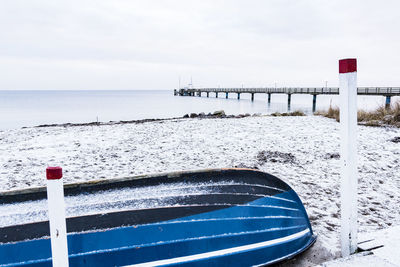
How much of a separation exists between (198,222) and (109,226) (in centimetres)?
71

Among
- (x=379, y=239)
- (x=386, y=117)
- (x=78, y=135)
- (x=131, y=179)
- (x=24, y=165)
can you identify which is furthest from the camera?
(x=386, y=117)

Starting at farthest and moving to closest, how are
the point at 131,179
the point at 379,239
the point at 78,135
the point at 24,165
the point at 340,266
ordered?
1. the point at 78,135
2. the point at 24,165
3. the point at 131,179
4. the point at 379,239
5. the point at 340,266

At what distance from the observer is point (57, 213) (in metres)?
1.40

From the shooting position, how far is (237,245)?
237 cm

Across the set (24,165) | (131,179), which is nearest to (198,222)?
(131,179)

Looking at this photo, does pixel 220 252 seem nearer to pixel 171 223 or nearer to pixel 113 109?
pixel 171 223

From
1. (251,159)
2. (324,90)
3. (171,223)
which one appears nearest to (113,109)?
(324,90)

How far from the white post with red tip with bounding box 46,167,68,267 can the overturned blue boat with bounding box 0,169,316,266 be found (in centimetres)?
68

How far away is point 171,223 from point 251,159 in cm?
424

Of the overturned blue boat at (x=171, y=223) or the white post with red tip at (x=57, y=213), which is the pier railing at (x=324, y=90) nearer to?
the overturned blue boat at (x=171, y=223)

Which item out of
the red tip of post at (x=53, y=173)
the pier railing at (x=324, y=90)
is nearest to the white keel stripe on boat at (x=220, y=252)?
the red tip of post at (x=53, y=173)

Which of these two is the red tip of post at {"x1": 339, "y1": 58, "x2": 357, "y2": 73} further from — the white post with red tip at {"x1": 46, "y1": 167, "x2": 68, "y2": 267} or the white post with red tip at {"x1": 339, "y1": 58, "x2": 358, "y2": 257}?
the white post with red tip at {"x1": 46, "y1": 167, "x2": 68, "y2": 267}

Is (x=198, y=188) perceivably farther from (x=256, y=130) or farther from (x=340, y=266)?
(x=256, y=130)

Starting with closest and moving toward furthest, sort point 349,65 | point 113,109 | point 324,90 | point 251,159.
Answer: point 349,65, point 251,159, point 113,109, point 324,90
